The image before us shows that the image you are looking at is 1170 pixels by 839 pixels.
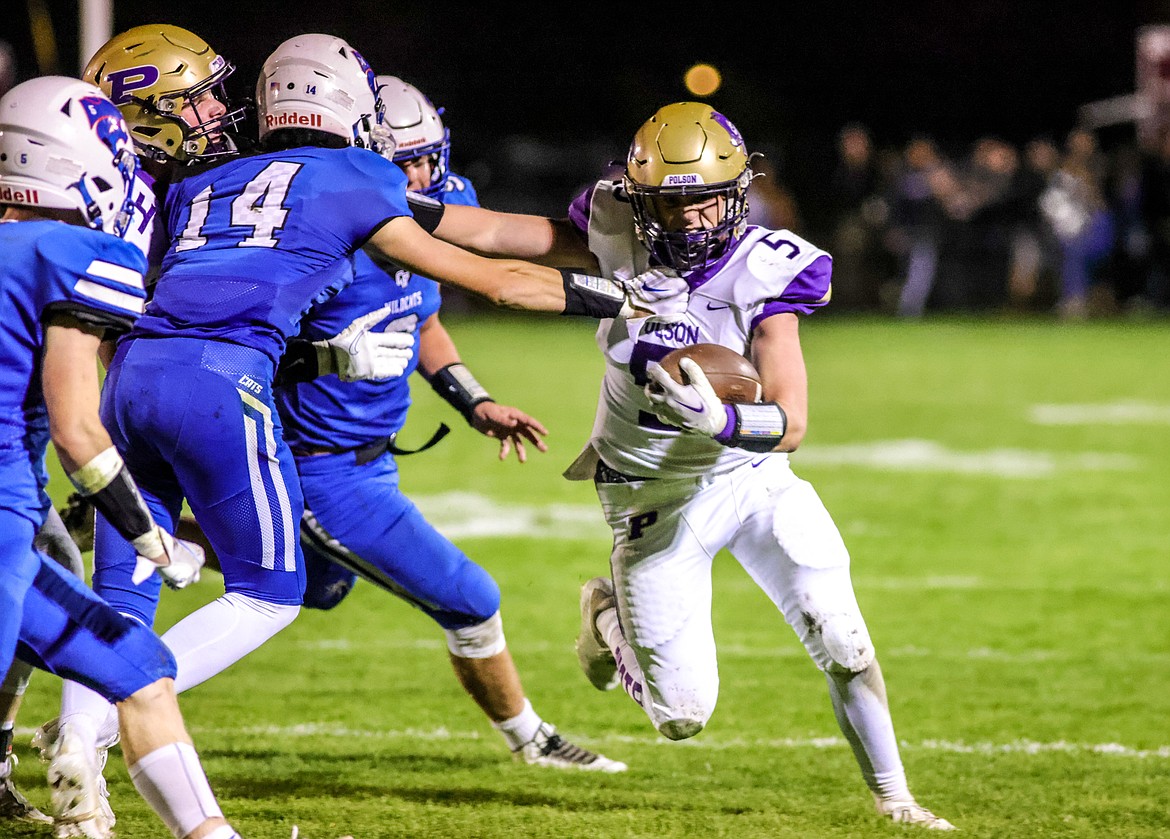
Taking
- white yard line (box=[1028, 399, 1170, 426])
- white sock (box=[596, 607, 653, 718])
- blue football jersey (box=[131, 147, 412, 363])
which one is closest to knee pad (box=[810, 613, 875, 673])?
white sock (box=[596, 607, 653, 718])

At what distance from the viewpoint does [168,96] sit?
12.6 ft

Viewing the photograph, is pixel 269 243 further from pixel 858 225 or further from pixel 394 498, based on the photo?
pixel 858 225

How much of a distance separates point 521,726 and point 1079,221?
16244 mm

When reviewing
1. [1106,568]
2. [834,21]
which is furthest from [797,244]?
[834,21]

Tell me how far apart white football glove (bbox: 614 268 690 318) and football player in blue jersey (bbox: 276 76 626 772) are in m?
0.75

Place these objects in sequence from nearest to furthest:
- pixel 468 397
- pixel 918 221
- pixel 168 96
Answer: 1. pixel 168 96
2. pixel 468 397
3. pixel 918 221

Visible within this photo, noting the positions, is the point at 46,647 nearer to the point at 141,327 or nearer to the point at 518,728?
the point at 141,327

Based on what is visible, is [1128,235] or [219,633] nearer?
[219,633]

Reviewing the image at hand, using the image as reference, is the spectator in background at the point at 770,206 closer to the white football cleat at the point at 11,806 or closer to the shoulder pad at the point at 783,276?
the shoulder pad at the point at 783,276

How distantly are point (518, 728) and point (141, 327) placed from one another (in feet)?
5.04

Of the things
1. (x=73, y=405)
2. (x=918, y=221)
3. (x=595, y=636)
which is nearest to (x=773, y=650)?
(x=595, y=636)

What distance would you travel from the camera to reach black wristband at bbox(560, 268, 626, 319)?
356cm

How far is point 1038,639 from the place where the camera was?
577 cm

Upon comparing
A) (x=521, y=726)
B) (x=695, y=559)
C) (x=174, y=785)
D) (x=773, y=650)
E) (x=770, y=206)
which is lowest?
(x=773, y=650)
